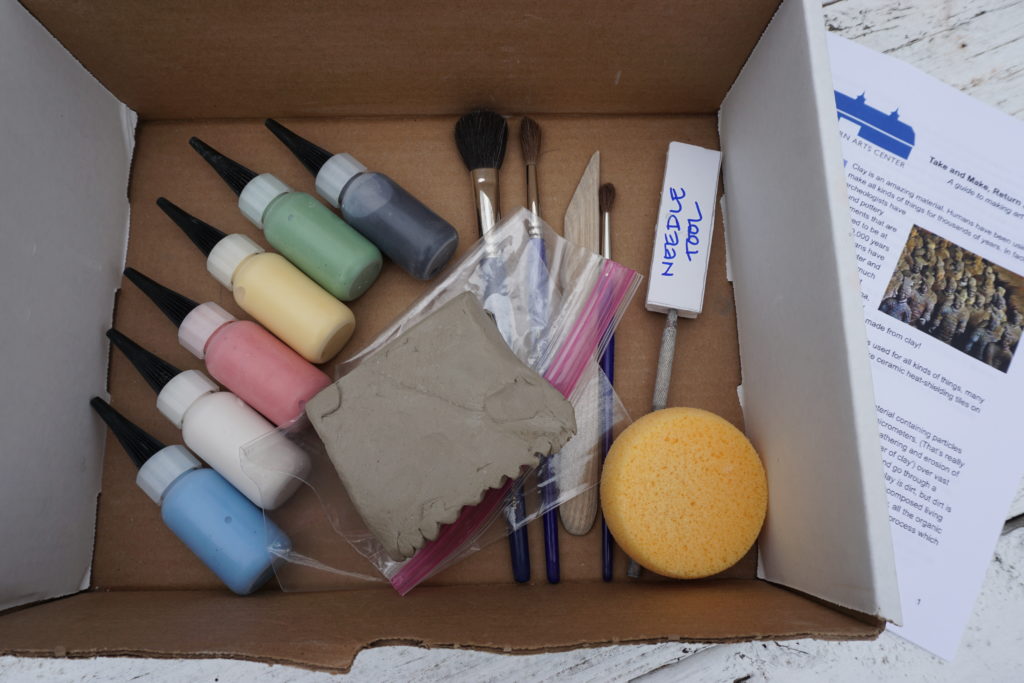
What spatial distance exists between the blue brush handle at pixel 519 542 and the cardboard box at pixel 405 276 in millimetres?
15

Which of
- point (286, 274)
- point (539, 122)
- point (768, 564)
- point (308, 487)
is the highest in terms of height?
point (539, 122)

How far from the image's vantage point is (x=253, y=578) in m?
0.51

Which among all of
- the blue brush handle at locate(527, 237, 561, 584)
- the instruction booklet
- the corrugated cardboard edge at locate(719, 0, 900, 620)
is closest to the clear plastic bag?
the blue brush handle at locate(527, 237, 561, 584)

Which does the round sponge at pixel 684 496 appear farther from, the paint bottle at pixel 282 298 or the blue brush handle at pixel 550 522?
the paint bottle at pixel 282 298

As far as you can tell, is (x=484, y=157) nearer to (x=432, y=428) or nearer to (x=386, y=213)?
(x=386, y=213)

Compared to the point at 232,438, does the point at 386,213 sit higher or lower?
higher

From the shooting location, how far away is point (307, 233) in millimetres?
550

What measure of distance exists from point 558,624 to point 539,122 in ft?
1.34

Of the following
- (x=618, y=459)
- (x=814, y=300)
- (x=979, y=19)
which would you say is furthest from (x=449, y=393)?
(x=979, y=19)

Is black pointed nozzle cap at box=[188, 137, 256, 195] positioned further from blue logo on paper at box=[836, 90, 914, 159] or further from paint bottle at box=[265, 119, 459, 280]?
blue logo on paper at box=[836, 90, 914, 159]

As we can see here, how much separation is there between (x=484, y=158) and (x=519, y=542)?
304 millimetres

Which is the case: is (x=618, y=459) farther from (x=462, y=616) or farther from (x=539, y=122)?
(x=539, y=122)

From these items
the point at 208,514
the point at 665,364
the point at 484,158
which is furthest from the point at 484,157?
the point at 208,514

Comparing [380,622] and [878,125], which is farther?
[878,125]
